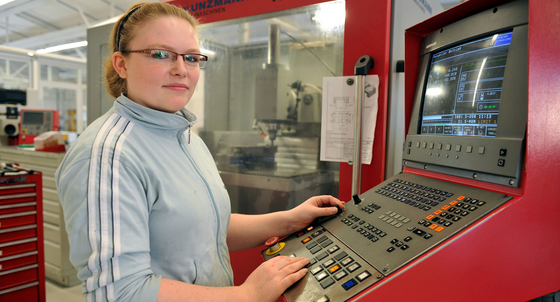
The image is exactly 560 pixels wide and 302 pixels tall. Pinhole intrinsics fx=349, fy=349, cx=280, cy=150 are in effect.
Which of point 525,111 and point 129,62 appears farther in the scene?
point 129,62

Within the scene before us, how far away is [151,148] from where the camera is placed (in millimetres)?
845

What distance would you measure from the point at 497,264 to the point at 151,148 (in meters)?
0.77

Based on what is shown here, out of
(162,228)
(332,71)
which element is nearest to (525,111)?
(162,228)

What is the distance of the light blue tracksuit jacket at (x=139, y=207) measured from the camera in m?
0.69

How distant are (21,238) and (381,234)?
2.41m

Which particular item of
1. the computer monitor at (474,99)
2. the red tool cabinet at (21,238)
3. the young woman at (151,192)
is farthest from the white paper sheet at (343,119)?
the red tool cabinet at (21,238)

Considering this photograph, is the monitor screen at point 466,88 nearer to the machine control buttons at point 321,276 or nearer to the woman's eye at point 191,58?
the machine control buttons at point 321,276

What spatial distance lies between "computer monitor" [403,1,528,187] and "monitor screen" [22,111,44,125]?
213 inches

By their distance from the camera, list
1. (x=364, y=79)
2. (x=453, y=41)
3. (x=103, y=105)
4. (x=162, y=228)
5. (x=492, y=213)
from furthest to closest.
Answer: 1. (x=103, y=105)
2. (x=364, y=79)
3. (x=453, y=41)
4. (x=162, y=228)
5. (x=492, y=213)

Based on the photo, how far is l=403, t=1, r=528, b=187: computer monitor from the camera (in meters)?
0.70

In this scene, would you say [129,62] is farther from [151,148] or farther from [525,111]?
[525,111]

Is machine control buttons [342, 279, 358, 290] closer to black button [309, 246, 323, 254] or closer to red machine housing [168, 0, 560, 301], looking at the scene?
red machine housing [168, 0, 560, 301]

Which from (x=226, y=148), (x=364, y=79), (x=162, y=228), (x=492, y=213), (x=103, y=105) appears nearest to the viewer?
(x=492, y=213)

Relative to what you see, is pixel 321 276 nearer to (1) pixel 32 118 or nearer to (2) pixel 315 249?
(2) pixel 315 249
